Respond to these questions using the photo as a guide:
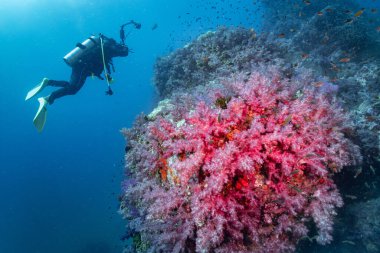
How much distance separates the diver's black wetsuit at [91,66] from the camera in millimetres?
10344

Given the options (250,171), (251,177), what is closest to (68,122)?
(251,177)

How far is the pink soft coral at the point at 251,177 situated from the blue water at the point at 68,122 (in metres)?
22.9

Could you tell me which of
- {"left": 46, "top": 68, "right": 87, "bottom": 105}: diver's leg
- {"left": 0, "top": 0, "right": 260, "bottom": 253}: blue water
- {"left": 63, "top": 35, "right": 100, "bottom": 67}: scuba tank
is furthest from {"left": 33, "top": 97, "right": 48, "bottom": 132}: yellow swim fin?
{"left": 0, "top": 0, "right": 260, "bottom": 253}: blue water

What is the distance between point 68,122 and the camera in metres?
99.4

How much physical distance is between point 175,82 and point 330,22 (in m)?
7.75

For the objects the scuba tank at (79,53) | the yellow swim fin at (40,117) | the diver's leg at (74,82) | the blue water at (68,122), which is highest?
the blue water at (68,122)

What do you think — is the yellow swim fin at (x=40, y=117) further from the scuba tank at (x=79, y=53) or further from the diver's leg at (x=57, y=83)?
the scuba tank at (x=79, y=53)

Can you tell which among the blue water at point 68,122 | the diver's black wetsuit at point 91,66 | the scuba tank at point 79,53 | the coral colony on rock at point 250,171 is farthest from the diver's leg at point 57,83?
the blue water at point 68,122

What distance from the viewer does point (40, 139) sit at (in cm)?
8369

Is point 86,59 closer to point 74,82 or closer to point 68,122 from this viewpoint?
point 74,82

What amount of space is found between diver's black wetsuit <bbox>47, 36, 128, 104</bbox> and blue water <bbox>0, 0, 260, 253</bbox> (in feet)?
51.6

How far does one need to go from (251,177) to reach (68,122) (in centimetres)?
10670

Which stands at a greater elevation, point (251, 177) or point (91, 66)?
point (91, 66)

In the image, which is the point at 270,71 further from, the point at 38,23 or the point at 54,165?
the point at 38,23
